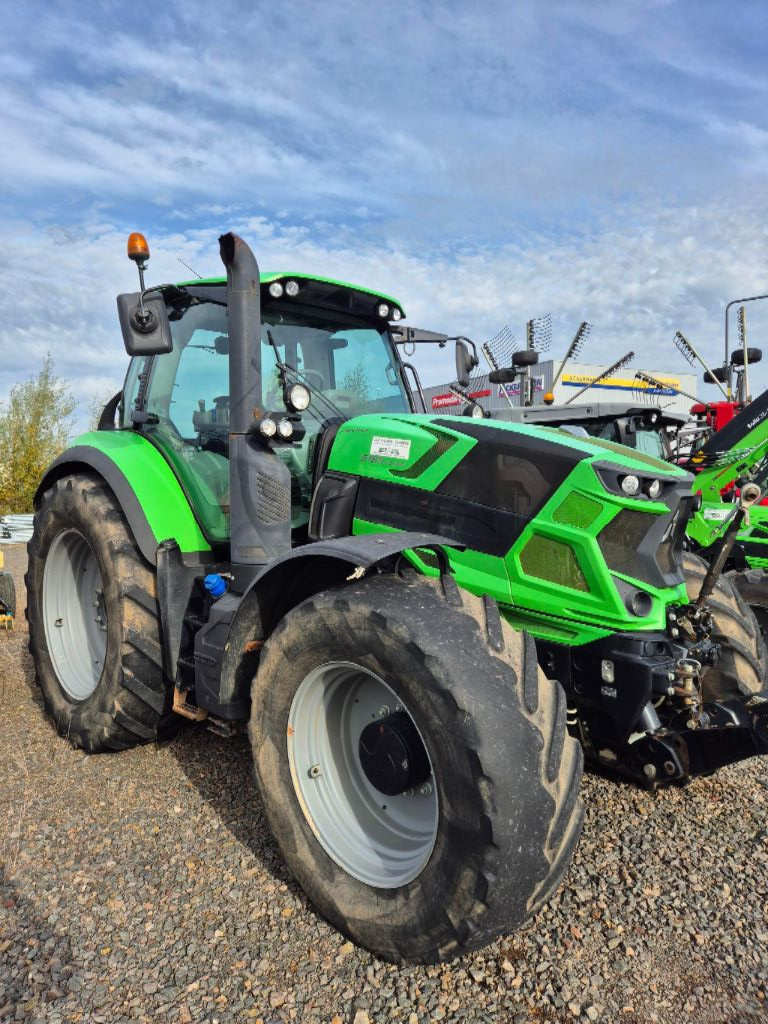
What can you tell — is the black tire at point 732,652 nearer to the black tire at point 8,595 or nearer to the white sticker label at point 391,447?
the white sticker label at point 391,447

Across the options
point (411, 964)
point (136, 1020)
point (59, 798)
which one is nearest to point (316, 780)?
point (411, 964)

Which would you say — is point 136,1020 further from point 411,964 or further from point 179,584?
point 179,584

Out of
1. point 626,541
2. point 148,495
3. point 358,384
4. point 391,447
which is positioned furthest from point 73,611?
point 626,541

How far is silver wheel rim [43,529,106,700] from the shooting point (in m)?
4.27

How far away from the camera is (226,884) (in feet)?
9.00

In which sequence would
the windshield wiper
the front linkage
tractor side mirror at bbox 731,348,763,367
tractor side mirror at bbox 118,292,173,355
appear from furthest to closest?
tractor side mirror at bbox 731,348,763,367 → the windshield wiper → tractor side mirror at bbox 118,292,173,355 → the front linkage

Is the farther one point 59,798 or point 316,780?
point 59,798

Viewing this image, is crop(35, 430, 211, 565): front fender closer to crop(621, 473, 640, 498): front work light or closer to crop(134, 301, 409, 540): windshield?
crop(134, 301, 409, 540): windshield

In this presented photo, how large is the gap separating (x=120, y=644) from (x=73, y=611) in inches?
40.0

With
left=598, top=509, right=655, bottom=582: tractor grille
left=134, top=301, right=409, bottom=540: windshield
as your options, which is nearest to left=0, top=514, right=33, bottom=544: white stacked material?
left=134, top=301, right=409, bottom=540: windshield

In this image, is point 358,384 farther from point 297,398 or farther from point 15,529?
point 15,529

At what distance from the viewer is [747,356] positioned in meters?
8.27

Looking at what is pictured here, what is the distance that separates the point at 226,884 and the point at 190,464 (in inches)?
75.7

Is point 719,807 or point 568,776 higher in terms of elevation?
point 568,776
